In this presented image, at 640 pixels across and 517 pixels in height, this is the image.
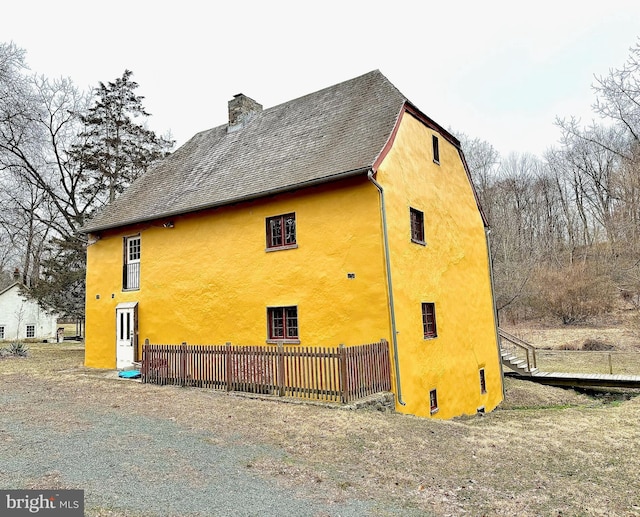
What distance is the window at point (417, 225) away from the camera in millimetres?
13619

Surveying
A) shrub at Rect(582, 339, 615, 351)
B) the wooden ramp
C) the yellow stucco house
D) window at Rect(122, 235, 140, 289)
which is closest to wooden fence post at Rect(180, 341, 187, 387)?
the yellow stucco house

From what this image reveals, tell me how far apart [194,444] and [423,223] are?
9444 millimetres

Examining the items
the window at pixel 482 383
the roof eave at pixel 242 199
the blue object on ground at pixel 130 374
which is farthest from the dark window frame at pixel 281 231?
the window at pixel 482 383

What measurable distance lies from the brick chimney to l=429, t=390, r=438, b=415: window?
13.0 meters

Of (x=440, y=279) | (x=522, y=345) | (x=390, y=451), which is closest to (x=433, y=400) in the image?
(x=440, y=279)

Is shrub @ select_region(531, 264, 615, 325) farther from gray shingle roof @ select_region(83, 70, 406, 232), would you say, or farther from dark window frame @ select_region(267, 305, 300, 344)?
dark window frame @ select_region(267, 305, 300, 344)

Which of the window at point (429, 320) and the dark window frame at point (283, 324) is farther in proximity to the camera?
the window at point (429, 320)

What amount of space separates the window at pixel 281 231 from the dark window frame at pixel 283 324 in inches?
73.8

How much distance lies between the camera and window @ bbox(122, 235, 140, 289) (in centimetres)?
1733

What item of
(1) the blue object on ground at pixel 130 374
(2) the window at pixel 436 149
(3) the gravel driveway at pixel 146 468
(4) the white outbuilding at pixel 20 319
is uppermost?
(2) the window at pixel 436 149

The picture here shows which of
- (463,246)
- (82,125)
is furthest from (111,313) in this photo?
(82,125)

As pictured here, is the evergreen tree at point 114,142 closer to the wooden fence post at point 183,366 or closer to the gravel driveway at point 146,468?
the wooden fence post at point 183,366

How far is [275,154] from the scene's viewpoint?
15312mm

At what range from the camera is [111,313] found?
58.1 ft
